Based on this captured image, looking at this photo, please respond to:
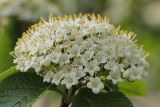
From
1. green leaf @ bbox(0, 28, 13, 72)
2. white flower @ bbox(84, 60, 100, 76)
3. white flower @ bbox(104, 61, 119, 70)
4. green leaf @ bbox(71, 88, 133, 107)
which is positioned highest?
green leaf @ bbox(0, 28, 13, 72)

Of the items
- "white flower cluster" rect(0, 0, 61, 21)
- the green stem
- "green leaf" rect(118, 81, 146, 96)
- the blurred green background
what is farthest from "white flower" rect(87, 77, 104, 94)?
"white flower cluster" rect(0, 0, 61, 21)

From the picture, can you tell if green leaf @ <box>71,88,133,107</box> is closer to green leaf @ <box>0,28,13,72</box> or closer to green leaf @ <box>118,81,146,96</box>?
green leaf @ <box>118,81,146,96</box>

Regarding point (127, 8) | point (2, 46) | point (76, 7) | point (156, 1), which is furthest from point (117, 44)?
point (156, 1)

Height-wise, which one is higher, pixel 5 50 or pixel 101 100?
pixel 5 50

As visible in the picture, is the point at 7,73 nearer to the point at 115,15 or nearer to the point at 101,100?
the point at 101,100

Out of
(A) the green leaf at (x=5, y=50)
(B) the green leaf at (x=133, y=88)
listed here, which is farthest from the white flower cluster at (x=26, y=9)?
(B) the green leaf at (x=133, y=88)

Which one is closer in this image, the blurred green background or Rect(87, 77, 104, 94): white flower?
Rect(87, 77, 104, 94): white flower

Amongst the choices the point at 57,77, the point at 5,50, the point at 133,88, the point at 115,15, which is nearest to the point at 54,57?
the point at 57,77
